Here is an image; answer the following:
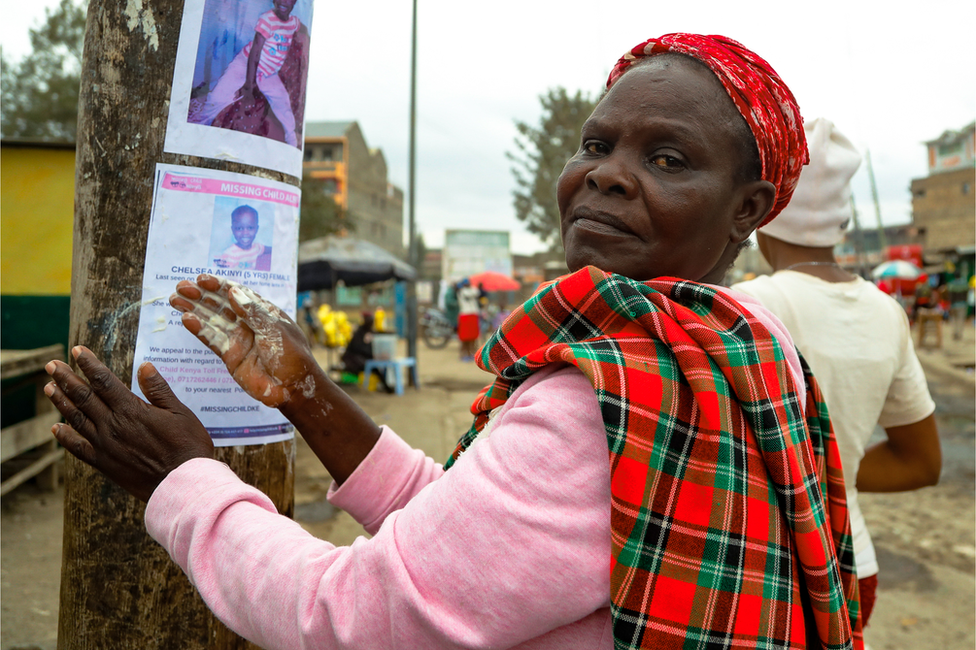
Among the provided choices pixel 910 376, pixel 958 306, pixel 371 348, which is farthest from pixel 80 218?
pixel 958 306

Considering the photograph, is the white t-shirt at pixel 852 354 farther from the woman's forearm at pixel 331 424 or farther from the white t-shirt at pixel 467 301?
the white t-shirt at pixel 467 301

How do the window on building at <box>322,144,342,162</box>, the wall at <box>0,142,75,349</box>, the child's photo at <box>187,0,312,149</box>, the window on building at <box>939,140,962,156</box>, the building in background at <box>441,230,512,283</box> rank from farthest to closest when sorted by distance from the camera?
the window on building at <box>322,144,342,162</box>
the window on building at <box>939,140,962,156</box>
the building in background at <box>441,230,512,283</box>
the wall at <box>0,142,75,349</box>
the child's photo at <box>187,0,312,149</box>

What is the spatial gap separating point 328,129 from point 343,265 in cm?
4427

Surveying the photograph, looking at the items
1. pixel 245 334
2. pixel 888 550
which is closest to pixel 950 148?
pixel 888 550

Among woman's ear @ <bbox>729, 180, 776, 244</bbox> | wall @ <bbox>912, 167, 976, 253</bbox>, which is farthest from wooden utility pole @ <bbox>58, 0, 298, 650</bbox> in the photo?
wall @ <bbox>912, 167, 976, 253</bbox>

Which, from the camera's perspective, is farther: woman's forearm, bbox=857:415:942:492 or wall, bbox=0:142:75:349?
wall, bbox=0:142:75:349

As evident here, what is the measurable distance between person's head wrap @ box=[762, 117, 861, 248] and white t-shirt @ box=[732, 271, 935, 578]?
0.14 m

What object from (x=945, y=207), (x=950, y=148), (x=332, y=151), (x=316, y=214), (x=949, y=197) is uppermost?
(x=950, y=148)

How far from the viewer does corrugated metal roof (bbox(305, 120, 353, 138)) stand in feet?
163

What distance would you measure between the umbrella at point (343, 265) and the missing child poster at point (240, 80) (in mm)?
8596

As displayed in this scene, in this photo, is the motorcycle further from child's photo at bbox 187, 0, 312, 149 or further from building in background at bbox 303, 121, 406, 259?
building in background at bbox 303, 121, 406, 259

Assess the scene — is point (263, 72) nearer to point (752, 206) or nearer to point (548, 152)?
point (752, 206)

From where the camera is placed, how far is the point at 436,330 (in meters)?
19.5

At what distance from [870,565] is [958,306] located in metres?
19.2
